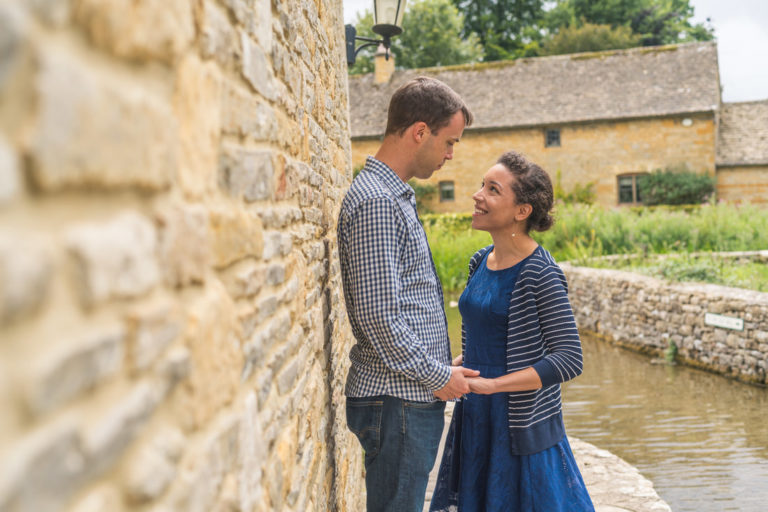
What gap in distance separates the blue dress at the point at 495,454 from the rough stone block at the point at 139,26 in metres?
2.03

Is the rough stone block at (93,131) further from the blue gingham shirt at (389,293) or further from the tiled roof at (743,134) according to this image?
the tiled roof at (743,134)

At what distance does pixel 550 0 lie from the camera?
37781 mm

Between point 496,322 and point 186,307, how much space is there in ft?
6.41

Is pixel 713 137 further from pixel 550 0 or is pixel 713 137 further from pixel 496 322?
pixel 496 322

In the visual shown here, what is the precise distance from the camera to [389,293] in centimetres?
241

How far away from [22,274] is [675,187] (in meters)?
24.6

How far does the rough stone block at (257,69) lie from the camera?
1598mm

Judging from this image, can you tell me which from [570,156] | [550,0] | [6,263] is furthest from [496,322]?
[550,0]

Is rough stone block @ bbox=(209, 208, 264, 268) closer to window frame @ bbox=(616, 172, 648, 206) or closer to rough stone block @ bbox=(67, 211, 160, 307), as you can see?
rough stone block @ bbox=(67, 211, 160, 307)

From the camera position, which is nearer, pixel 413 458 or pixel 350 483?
pixel 413 458

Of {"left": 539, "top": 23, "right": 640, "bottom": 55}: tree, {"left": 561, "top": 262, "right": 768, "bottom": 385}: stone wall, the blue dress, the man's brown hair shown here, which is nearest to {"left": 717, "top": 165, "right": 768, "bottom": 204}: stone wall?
{"left": 539, "top": 23, "right": 640, "bottom": 55}: tree

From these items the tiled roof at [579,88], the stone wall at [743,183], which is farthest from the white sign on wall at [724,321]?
the tiled roof at [579,88]

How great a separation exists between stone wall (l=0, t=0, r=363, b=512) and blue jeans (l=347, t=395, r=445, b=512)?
2.02 feet

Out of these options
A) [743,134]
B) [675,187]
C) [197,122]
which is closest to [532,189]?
[197,122]
